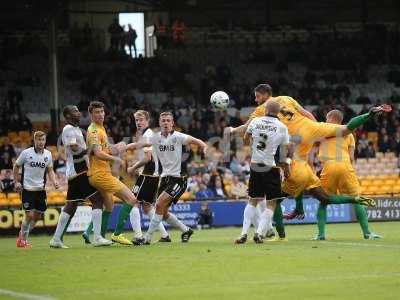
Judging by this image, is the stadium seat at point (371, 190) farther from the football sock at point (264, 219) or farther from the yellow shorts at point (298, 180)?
the football sock at point (264, 219)

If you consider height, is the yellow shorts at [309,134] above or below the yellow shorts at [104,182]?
above

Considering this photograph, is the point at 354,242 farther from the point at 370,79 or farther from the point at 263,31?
the point at 263,31

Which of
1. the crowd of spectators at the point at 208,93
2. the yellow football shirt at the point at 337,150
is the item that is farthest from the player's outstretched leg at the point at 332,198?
the crowd of spectators at the point at 208,93

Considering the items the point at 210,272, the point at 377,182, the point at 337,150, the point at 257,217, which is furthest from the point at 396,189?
the point at 210,272

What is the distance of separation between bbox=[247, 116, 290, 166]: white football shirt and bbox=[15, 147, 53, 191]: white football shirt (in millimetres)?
4151

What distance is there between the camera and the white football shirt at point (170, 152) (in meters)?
16.2

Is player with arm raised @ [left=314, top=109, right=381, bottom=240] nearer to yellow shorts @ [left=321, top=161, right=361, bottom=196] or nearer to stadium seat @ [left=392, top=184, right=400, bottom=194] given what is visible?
yellow shorts @ [left=321, top=161, right=361, bottom=196]

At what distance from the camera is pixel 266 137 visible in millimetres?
15453

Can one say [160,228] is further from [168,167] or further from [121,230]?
[168,167]

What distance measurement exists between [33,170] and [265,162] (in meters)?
4.41

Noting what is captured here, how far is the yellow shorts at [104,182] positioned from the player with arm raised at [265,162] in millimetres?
2149

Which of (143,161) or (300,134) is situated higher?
(300,134)

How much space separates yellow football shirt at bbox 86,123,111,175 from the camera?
15.7 meters

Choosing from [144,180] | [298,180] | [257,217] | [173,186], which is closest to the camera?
[173,186]
